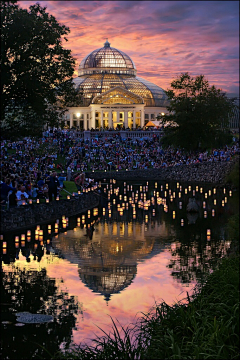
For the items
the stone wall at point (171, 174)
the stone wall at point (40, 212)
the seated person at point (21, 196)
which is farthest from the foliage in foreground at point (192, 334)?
the stone wall at point (171, 174)

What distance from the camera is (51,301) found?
1967 centimetres

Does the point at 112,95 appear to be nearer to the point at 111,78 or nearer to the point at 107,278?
the point at 111,78

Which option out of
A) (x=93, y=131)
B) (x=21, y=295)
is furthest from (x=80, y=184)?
(x=93, y=131)

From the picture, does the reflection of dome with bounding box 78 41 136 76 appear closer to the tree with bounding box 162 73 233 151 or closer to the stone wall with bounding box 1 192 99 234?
the tree with bounding box 162 73 233 151

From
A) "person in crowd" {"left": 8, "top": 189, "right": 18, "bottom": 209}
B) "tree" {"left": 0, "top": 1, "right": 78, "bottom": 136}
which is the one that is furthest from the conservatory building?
"person in crowd" {"left": 8, "top": 189, "right": 18, "bottom": 209}

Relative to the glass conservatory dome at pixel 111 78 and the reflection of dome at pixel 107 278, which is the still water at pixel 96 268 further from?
the glass conservatory dome at pixel 111 78

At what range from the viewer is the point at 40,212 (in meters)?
36.8

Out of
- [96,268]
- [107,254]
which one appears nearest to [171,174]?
[107,254]

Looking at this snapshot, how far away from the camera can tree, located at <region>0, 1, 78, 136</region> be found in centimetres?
4403

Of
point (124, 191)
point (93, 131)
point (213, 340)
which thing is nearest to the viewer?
point (213, 340)

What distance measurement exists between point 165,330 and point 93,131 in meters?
102

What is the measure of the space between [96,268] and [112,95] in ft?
454

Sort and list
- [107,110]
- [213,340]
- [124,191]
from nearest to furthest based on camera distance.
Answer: [213,340] → [124,191] → [107,110]

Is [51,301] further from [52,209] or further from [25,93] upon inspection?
[25,93]
